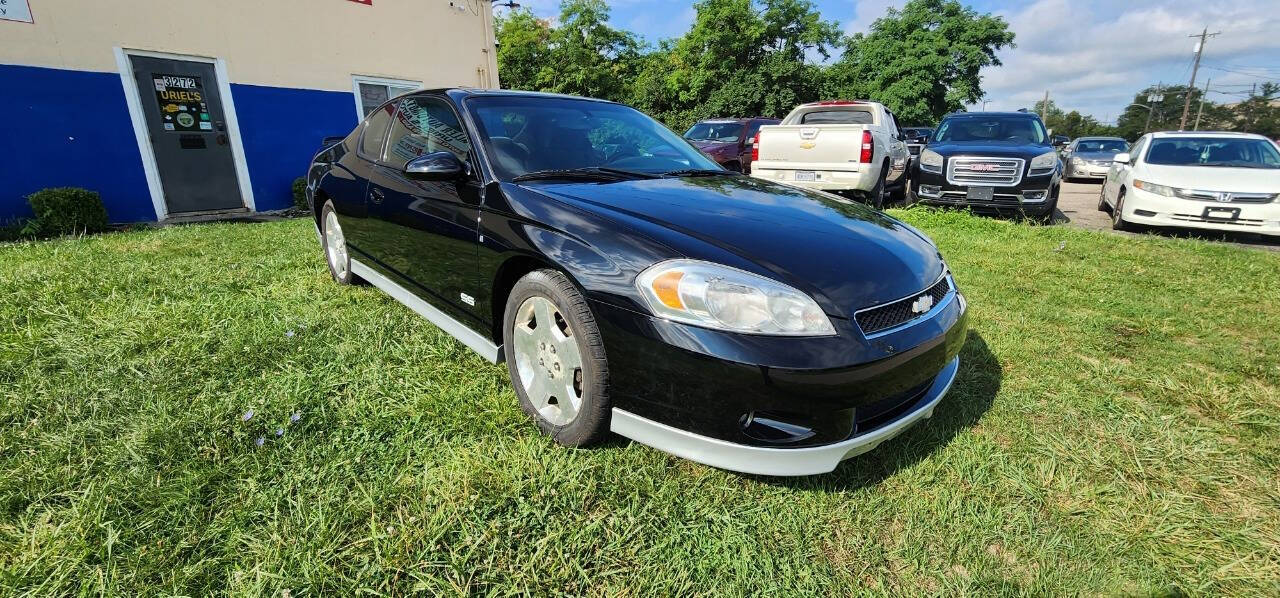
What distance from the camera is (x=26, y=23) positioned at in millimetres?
6215

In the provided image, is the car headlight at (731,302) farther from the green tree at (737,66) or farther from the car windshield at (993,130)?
the green tree at (737,66)

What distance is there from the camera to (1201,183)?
20.9 ft

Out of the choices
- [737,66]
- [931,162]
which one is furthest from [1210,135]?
[737,66]

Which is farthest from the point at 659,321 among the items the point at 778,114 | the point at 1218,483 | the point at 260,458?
the point at 778,114

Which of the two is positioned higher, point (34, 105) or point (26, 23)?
point (26, 23)

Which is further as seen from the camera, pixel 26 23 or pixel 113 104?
pixel 113 104

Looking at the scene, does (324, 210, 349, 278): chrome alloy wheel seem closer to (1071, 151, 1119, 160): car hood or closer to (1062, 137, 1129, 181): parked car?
(1062, 137, 1129, 181): parked car

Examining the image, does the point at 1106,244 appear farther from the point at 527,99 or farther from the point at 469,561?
the point at 469,561

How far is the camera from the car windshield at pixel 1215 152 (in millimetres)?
6840

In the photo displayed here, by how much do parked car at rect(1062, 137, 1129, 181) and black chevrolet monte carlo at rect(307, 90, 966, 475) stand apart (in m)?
16.2

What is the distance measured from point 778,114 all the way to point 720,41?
5.19m

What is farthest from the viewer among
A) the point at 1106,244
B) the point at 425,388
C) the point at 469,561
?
the point at 1106,244

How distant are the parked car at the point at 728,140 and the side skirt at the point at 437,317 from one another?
8.33 metres

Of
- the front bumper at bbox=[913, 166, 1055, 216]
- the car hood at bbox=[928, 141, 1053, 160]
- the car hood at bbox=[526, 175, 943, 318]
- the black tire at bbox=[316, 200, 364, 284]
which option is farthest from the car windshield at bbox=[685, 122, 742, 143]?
the car hood at bbox=[526, 175, 943, 318]
